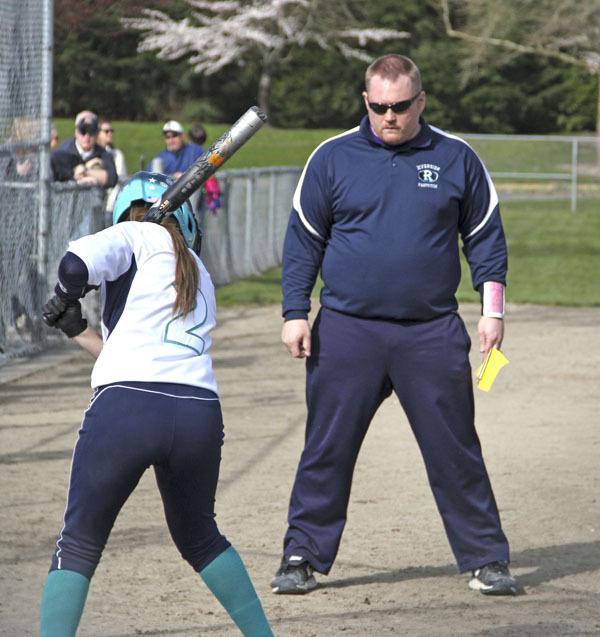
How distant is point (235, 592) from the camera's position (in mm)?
4133

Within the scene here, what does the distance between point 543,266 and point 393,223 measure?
1444 centimetres

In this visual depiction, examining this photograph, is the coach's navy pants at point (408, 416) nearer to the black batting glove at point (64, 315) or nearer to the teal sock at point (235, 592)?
the teal sock at point (235, 592)

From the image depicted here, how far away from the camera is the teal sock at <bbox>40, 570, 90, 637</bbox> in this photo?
3914 millimetres

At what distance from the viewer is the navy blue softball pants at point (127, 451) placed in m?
3.96

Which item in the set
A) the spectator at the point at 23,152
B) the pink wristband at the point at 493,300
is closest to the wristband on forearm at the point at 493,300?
the pink wristband at the point at 493,300

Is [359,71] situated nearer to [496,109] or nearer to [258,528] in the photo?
[496,109]

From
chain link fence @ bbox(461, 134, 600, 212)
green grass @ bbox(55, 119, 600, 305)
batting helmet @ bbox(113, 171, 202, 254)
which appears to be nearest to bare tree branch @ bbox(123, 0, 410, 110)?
green grass @ bbox(55, 119, 600, 305)

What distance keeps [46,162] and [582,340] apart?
469 cm

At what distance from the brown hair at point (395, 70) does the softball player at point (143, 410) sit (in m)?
1.35

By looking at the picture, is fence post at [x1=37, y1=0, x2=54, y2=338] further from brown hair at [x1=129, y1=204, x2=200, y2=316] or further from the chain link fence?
the chain link fence

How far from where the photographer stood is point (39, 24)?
11.2 meters

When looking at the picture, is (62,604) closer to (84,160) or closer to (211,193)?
(84,160)

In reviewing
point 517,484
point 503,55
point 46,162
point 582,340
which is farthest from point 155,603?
point 503,55

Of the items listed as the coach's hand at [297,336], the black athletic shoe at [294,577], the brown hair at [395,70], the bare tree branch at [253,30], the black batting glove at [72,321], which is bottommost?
the black athletic shoe at [294,577]
